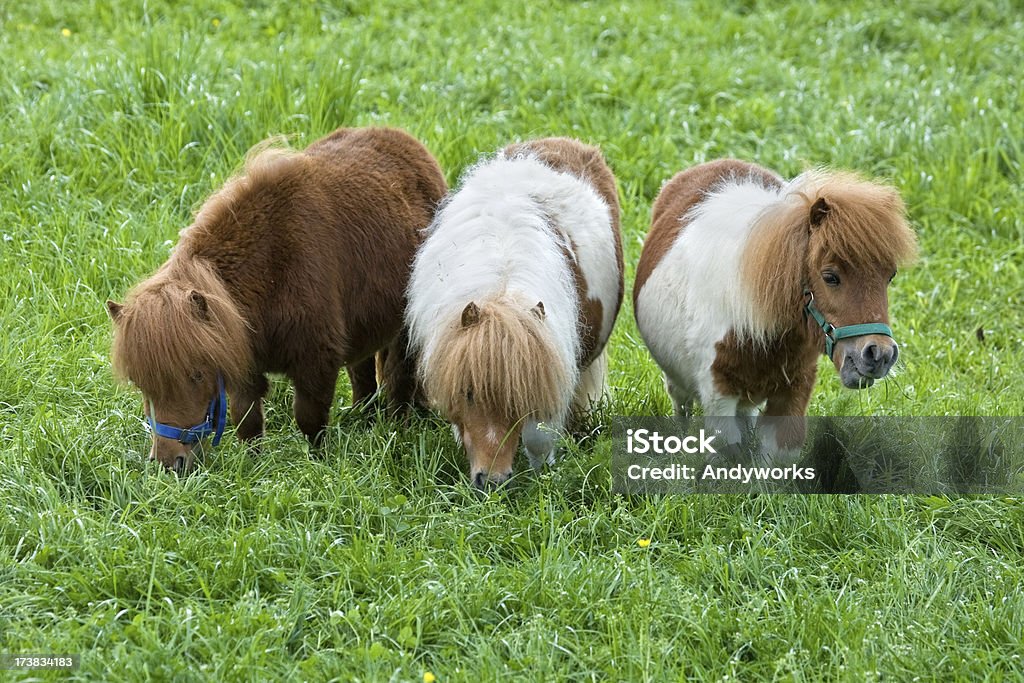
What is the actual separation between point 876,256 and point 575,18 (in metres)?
6.88

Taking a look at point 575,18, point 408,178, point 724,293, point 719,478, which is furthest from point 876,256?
point 575,18

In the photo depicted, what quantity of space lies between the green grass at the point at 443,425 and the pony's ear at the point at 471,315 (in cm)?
71

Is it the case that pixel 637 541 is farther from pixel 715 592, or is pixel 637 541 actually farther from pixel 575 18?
pixel 575 18

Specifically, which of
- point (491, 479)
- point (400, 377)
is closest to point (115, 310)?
point (400, 377)

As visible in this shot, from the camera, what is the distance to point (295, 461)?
15.7 feet

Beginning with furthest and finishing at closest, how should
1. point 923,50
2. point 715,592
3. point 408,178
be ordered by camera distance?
point 923,50
point 408,178
point 715,592

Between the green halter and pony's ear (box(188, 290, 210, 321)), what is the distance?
7.80ft

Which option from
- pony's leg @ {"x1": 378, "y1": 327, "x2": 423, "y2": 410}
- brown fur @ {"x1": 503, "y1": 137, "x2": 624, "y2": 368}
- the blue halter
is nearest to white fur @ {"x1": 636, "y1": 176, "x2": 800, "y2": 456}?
brown fur @ {"x1": 503, "y1": 137, "x2": 624, "y2": 368}

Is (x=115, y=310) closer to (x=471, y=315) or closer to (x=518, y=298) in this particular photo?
(x=471, y=315)

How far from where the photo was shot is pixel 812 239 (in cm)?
435

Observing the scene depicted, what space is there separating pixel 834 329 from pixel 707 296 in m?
0.65

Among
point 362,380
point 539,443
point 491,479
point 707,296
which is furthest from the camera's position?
point 362,380

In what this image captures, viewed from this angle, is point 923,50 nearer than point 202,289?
Answer: No

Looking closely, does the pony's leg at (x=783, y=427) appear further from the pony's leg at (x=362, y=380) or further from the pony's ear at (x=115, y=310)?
the pony's ear at (x=115, y=310)
